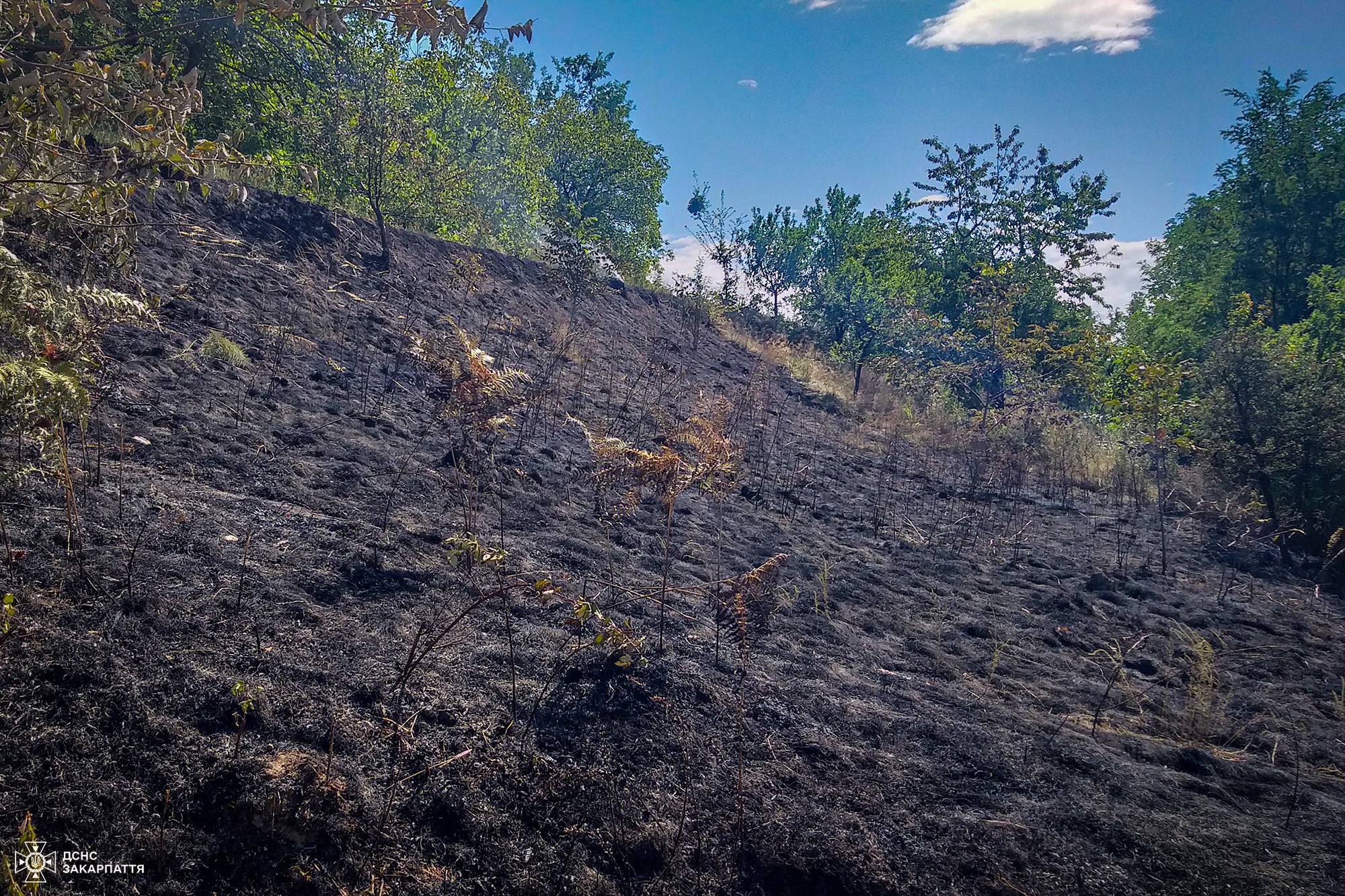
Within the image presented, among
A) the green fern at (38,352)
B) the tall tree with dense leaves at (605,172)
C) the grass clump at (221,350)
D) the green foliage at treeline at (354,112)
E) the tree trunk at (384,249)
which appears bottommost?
the green fern at (38,352)

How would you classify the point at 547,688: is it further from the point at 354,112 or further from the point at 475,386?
the point at 354,112

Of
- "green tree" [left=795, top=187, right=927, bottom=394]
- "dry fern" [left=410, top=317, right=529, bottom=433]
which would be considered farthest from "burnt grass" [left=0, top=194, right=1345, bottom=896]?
"green tree" [left=795, top=187, right=927, bottom=394]

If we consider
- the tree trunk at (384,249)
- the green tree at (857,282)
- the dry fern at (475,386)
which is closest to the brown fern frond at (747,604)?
the dry fern at (475,386)

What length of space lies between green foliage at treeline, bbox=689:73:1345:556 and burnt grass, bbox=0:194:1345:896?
7.35 ft

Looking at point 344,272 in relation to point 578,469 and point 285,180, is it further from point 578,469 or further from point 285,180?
point 578,469

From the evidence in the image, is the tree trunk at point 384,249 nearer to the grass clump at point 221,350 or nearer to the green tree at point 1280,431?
the grass clump at point 221,350

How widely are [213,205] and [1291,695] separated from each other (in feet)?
32.7

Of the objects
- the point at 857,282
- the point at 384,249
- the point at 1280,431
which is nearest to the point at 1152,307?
the point at 857,282

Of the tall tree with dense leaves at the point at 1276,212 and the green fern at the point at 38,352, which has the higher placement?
the tall tree with dense leaves at the point at 1276,212

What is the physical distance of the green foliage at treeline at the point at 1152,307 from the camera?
706 centimetres

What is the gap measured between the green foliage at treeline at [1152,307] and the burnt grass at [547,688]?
7.35ft

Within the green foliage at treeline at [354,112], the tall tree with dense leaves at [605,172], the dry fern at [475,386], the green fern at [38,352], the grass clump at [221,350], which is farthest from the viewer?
the tall tree with dense leaves at [605,172]

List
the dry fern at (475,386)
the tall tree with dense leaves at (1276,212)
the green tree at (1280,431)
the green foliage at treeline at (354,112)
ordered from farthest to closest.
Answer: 1. the tall tree with dense leaves at (1276,212)
2. the green foliage at treeline at (354,112)
3. the green tree at (1280,431)
4. the dry fern at (475,386)

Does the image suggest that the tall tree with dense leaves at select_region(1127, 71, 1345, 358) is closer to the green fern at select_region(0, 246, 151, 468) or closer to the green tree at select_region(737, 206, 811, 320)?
the green tree at select_region(737, 206, 811, 320)
